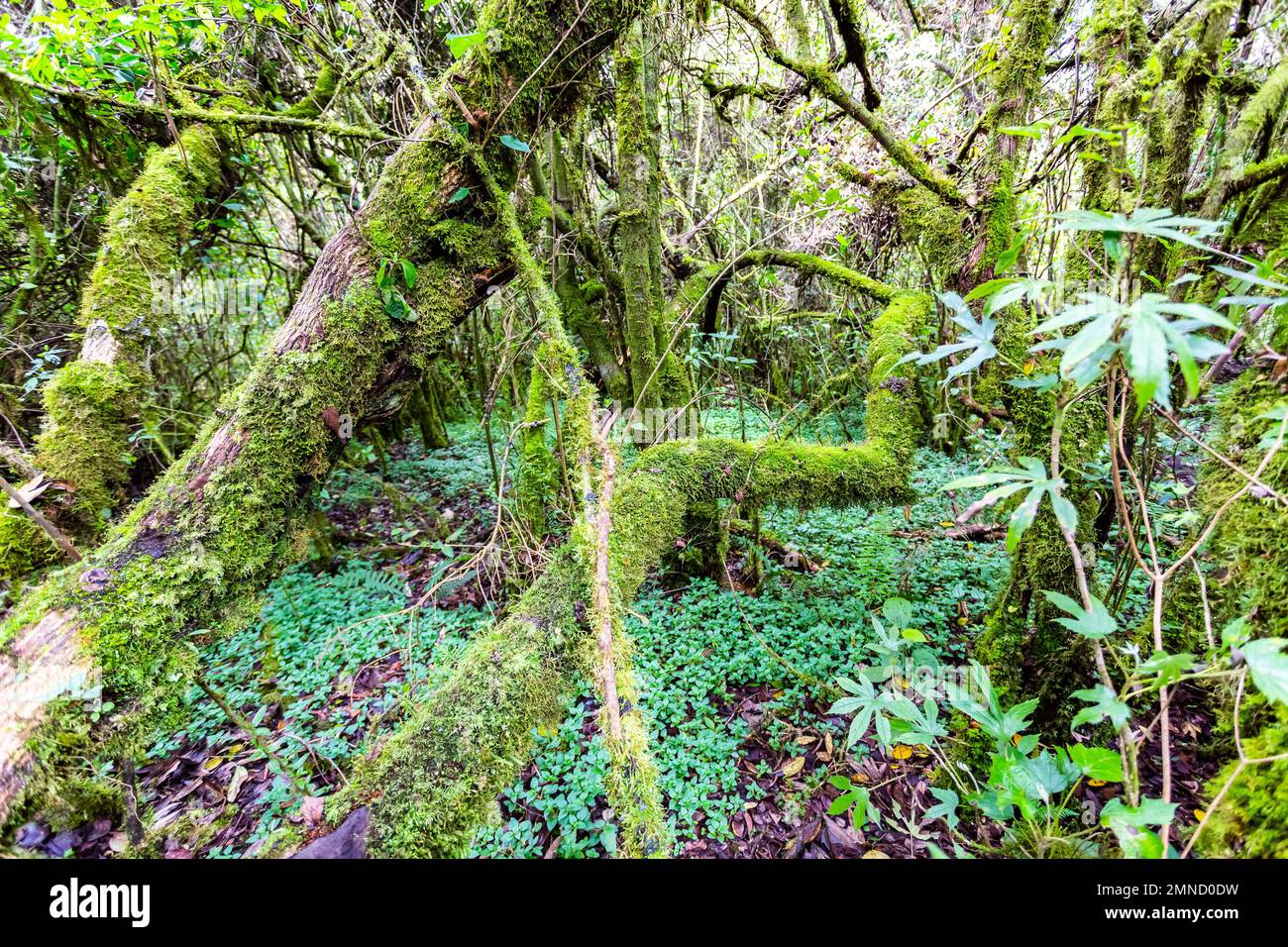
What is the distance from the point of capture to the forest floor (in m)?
2.14

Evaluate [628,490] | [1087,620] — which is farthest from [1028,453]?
[628,490]

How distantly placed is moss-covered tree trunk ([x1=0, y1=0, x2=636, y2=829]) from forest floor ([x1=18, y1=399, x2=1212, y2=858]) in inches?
8.1

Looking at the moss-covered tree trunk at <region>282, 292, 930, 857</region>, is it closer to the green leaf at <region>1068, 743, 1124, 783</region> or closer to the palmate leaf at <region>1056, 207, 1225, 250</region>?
the green leaf at <region>1068, 743, 1124, 783</region>

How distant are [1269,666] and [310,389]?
2550mm

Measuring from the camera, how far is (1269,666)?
850 millimetres

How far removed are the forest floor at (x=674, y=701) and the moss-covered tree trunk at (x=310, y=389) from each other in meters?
0.21

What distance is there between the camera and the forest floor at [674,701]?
7.01 feet

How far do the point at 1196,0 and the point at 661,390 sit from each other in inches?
133

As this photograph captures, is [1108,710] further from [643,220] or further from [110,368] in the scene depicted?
[110,368]

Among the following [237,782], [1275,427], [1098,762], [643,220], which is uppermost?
[643,220]

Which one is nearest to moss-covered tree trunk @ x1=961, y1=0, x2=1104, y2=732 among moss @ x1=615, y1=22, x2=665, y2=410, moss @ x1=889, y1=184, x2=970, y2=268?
moss @ x1=889, y1=184, x2=970, y2=268

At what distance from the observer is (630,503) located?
2.18 m
